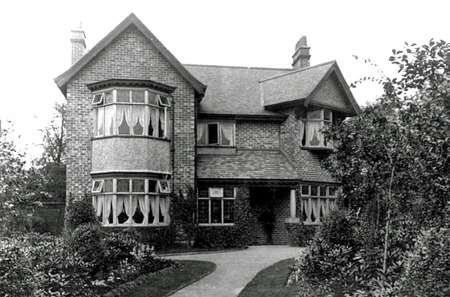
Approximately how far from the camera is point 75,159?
22359 millimetres

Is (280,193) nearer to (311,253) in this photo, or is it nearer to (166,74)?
(166,74)

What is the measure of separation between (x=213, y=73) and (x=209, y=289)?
18207 millimetres

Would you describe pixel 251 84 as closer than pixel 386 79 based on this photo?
No

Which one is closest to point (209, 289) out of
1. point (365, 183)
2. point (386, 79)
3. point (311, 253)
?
point (311, 253)

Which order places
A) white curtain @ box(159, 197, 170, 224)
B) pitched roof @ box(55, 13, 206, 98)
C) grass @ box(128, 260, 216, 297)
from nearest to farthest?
1. grass @ box(128, 260, 216, 297)
2. white curtain @ box(159, 197, 170, 224)
3. pitched roof @ box(55, 13, 206, 98)

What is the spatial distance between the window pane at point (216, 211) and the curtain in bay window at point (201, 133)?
10.2 feet

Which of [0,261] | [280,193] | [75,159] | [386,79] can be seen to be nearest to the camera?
[0,261]

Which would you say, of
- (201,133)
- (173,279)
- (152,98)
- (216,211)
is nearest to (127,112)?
(152,98)

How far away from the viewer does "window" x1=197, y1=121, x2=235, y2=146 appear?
25.3 meters

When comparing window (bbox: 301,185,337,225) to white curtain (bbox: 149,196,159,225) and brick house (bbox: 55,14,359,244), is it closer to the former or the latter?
brick house (bbox: 55,14,359,244)

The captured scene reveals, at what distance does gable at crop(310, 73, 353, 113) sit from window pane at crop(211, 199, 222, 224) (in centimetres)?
650

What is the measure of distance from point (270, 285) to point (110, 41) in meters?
14.1

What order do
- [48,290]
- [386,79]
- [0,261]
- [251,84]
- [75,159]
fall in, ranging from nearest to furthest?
[0,261]
[386,79]
[48,290]
[75,159]
[251,84]

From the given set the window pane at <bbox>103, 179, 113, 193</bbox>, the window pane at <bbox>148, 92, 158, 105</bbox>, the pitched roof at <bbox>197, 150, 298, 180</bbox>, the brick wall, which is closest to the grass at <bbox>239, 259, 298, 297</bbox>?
the window pane at <bbox>103, 179, 113, 193</bbox>
